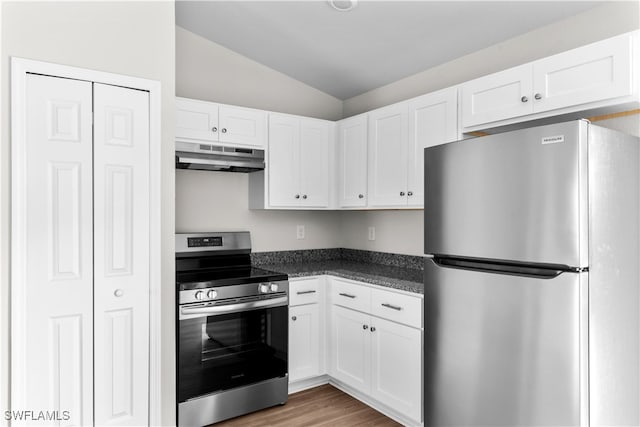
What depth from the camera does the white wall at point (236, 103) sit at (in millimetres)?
3168

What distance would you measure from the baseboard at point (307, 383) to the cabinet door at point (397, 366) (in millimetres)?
567

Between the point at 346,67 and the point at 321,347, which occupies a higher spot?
the point at 346,67

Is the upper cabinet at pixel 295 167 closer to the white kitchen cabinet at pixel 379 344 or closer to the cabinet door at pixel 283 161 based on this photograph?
the cabinet door at pixel 283 161

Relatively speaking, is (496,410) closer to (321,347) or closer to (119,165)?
(321,347)

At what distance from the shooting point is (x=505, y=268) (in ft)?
5.76

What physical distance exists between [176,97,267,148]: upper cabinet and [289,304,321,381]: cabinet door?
1.27 meters

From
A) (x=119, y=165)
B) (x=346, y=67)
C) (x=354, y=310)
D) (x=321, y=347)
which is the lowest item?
(x=321, y=347)

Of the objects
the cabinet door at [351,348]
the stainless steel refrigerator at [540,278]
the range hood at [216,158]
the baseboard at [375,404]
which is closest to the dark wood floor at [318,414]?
the baseboard at [375,404]

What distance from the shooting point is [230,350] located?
2.69 meters

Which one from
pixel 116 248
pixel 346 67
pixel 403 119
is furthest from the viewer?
pixel 346 67

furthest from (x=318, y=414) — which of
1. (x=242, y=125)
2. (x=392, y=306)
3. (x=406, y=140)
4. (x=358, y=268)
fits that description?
(x=242, y=125)

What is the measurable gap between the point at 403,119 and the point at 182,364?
2096 millimetres

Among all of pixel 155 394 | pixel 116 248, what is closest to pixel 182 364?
pixel 155 394

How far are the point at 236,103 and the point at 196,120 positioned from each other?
0.63 m
